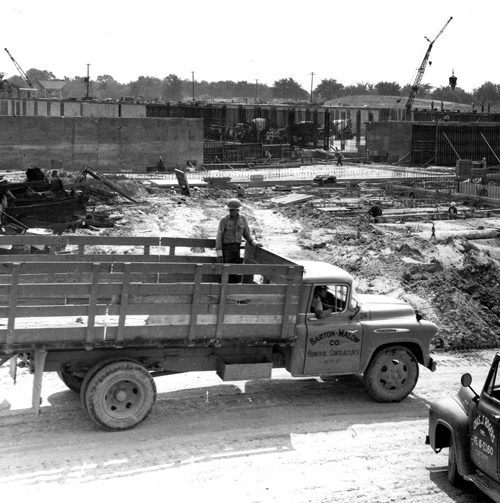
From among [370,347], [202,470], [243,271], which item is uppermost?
[243,271]

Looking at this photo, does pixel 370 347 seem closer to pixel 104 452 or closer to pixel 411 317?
pixel 411 317

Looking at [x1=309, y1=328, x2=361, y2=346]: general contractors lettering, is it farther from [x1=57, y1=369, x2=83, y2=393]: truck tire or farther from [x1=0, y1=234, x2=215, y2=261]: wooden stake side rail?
[x1=57, y1=369, x2=83, y2=393]: truck tire

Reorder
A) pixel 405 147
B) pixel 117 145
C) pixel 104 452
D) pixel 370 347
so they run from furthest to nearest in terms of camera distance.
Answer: pixel 405 147, pixel 117 145, pixel 370 347, pixel 104 452

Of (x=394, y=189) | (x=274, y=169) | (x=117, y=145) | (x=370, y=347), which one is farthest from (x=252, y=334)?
(x=274, y=169)

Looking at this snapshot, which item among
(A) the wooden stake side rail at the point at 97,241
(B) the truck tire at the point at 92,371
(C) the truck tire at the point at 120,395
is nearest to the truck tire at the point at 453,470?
(C) the truck tire at the point at 120,395

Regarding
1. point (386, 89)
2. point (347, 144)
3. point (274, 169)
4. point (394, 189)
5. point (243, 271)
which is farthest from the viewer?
point (386, 89)

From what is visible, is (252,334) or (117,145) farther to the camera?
(117,145)

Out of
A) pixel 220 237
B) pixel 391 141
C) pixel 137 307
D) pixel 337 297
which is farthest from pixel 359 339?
pixel 391 141

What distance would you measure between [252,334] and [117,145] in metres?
40.9

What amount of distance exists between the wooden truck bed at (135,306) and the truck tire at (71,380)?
737 mm

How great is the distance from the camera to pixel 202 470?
8.33m

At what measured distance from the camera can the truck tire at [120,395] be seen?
29.8 ft

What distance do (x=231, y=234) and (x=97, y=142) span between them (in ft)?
127

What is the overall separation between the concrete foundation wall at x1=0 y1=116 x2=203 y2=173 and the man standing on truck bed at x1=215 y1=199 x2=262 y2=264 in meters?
36.8
